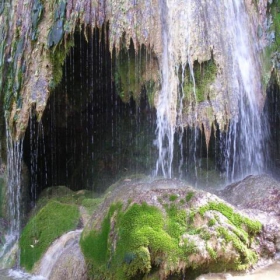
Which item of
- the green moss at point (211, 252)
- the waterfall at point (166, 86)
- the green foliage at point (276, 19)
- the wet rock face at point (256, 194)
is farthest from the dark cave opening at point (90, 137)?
the green moss at point (211, 252)

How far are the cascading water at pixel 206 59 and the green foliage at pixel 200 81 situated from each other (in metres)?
0.02

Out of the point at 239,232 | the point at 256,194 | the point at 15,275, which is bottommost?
the point at 15,275

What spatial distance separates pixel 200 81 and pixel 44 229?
13.8 feet

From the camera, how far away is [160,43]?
9188mm

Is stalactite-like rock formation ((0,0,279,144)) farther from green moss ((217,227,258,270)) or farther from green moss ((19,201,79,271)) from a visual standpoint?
green moss ((217,227,258,270))

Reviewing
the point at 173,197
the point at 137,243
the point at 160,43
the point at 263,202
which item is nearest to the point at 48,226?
the point at 173,197

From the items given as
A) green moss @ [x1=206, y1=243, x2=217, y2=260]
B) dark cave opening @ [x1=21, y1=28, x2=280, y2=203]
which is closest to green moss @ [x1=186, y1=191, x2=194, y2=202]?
green moss @ [x1=206, y1=243, x2=217, y2=260]

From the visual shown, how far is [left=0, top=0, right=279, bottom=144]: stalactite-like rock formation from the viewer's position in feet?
29.8

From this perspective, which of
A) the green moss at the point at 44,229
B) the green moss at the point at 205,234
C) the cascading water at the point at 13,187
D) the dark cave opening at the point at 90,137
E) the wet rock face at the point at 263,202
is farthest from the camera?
the dark cave opening at the point at 90,137

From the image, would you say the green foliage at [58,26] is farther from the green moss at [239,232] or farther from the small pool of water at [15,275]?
the green moss at [239,232]

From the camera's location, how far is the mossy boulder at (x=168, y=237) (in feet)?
16.8

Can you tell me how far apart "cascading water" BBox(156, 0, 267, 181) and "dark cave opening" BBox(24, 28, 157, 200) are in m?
2.43

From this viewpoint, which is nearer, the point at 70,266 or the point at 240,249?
the point at 240,249

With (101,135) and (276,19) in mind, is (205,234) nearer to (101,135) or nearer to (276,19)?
(276,19)
